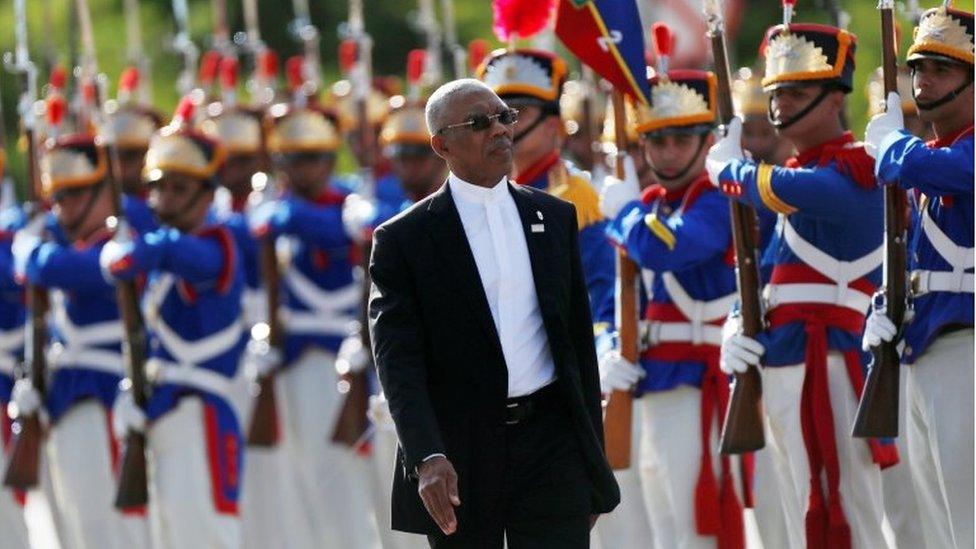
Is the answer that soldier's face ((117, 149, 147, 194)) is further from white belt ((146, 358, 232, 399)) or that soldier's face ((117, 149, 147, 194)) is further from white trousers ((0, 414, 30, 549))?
white belt ((146, 358, 232, 399))

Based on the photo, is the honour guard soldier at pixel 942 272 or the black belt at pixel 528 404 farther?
the honour guard soldier at pixel 942 272

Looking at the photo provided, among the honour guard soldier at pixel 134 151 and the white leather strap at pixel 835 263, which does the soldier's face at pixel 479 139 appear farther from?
the honour guard soldier at pixel 134 151

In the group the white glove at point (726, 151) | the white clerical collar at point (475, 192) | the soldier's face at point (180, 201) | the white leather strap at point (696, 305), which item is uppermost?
the white clerical collar at point (475, 192)

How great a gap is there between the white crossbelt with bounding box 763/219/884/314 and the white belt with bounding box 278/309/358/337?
4273 millimetres

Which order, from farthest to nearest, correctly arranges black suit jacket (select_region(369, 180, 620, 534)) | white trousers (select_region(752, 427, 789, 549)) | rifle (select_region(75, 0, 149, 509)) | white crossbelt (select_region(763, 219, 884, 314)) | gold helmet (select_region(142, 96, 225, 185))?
1. gold helmet (select_region(142, 96, 225, 185))
2. rifle (select_region(75, 0, 149, 509))
3. white trousers (select_region(752, 427, 789, 549))
4. white crossbelt (select_region(763, 219, 884, 314))
5. black suit jacket (select_region(369, 180, 620, 534))

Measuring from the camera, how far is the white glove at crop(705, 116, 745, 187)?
868 centimetres

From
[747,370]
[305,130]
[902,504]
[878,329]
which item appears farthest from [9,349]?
[878,329]

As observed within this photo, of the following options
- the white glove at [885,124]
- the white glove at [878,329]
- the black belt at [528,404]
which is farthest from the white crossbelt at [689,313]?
the black belt at [528,404]

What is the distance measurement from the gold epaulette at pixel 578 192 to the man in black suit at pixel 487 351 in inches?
98.2

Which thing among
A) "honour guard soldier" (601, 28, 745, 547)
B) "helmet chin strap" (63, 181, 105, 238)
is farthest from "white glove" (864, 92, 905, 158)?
"helmet chin strap" (63, 181, 105, 238)

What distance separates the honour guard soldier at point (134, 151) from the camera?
1188 cm

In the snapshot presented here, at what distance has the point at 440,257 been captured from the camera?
707 cm

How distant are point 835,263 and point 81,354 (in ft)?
12.8

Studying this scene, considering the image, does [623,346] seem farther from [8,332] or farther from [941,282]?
[8,332]
